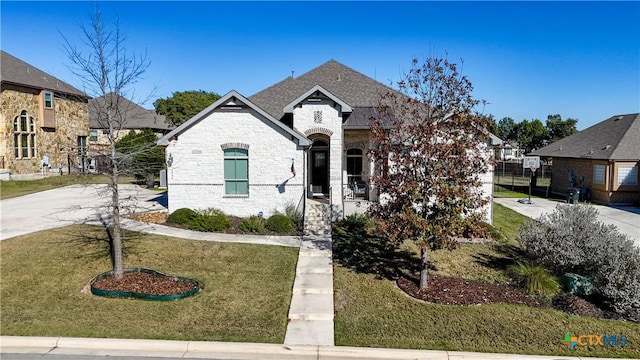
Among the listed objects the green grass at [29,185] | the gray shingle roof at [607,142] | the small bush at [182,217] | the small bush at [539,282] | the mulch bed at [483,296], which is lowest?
the mulch bed at [483,296]

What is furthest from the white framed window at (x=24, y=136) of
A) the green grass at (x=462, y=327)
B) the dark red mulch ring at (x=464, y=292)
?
the dark red mulch ring at (x=464, y=292)

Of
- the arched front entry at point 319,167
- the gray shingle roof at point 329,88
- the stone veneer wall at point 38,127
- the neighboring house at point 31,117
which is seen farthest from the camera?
the neighboring house at point 31,117

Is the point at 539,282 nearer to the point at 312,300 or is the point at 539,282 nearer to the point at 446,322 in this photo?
the point at 446,322

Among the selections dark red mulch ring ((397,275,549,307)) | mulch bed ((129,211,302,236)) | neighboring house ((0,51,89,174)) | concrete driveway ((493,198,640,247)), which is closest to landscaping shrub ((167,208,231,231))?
mulch bed ((129,211,302,236))

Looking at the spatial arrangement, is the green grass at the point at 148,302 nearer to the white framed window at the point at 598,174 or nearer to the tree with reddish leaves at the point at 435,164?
the tree with reddish leaves at the point at 435,164

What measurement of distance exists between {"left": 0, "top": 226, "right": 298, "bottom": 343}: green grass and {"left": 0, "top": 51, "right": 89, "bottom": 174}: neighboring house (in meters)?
15.8

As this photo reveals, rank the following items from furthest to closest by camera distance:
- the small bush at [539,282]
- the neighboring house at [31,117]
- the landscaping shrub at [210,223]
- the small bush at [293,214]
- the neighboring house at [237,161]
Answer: the neighboring house at [31,117]
the neighboring house at [237,161]
the small bush at [293,214]
the landscaping shrub at [210,223]
the small bush at [539,282]

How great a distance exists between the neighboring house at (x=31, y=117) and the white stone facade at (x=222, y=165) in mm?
12752

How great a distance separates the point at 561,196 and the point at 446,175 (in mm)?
23459

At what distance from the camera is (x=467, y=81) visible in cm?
986

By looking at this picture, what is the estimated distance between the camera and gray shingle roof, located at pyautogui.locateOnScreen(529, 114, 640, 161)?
2472 centimetres

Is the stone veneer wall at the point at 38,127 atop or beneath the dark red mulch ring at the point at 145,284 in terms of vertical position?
atop

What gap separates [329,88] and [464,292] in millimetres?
14714

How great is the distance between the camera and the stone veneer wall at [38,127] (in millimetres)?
27047
